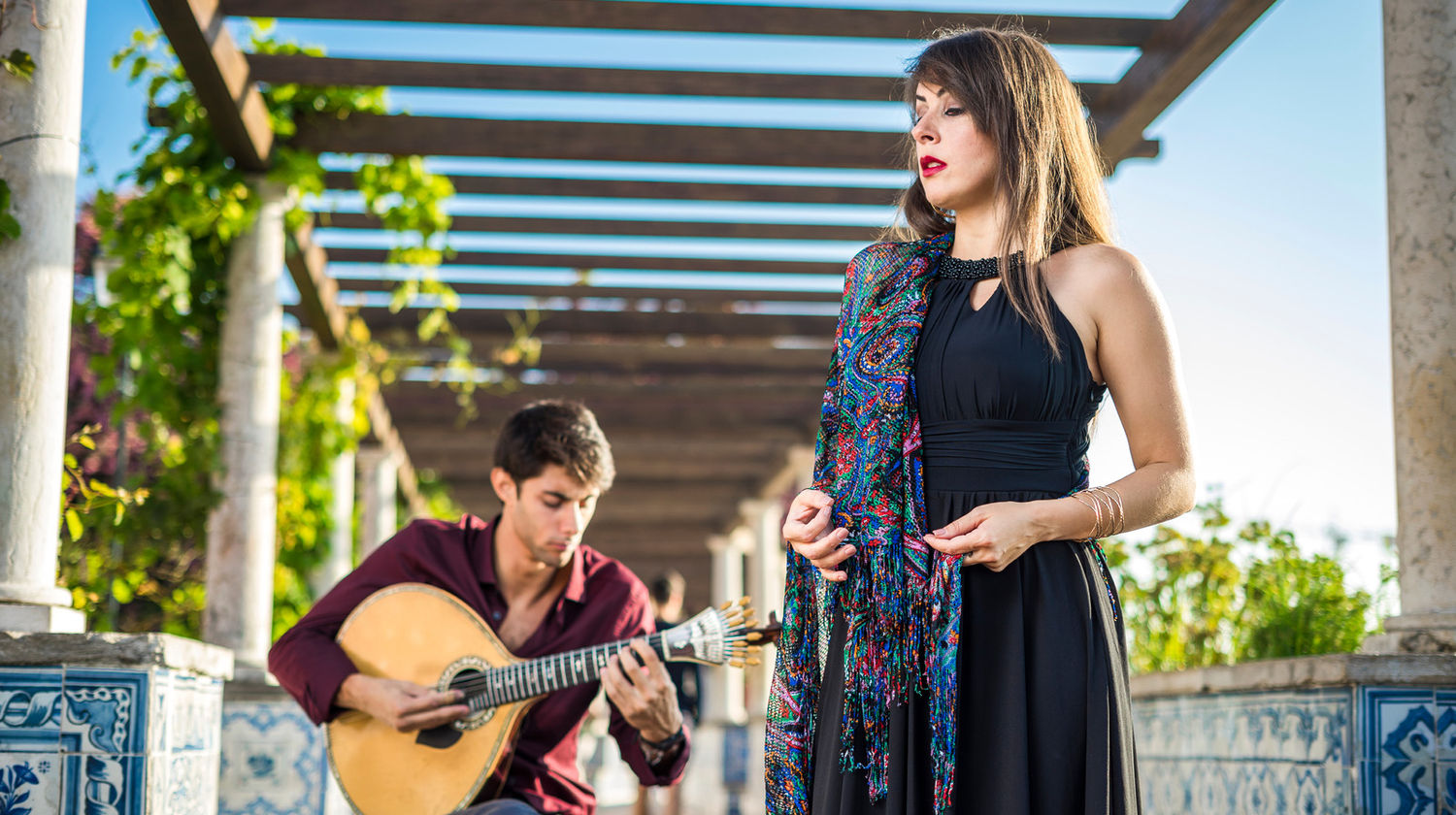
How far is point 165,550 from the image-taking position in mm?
5453

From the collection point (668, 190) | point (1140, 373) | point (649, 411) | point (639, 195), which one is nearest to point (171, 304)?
point (639, 195)

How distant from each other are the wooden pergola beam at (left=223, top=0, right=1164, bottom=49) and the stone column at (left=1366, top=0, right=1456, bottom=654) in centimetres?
160

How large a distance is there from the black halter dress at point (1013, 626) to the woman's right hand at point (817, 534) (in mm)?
86

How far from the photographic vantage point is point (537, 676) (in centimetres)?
307

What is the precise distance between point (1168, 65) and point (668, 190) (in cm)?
242

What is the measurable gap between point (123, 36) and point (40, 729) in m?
3.80

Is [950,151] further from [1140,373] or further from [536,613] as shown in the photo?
[536,613]

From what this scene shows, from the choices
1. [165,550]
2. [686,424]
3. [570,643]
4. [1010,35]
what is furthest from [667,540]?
[1010,35]

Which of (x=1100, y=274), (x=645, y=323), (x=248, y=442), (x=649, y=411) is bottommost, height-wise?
(x=1100, y=274)

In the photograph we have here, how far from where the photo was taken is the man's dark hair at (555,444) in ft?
10.7

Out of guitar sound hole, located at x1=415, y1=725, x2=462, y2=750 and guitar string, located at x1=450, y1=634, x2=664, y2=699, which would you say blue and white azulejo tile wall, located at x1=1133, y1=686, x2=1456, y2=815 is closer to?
guitar string, located at x1=450, y1=634, x2=664, y2=699

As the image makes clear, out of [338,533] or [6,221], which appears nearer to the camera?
[6,221]

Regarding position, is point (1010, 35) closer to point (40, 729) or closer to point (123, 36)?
point (40, 729)

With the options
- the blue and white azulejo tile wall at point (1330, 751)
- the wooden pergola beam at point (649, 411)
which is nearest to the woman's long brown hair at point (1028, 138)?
the blue and white azulejo tile wall at point (1330, 751)
